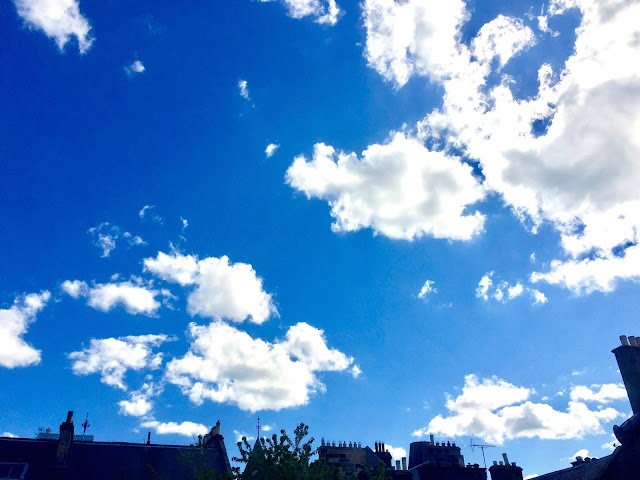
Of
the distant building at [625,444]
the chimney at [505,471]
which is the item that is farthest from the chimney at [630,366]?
the chimney at [505,471]

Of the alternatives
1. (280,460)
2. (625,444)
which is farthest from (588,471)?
(280,460)

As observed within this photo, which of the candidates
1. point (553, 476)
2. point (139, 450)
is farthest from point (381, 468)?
point (139, 450)

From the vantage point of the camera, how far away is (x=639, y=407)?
2812cm

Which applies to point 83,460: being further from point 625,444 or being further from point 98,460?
point 625,444

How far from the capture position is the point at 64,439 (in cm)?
3656

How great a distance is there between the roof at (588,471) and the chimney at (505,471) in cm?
203

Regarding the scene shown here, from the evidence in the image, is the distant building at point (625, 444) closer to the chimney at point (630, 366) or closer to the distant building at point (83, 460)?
the chimney at point (630, 366)

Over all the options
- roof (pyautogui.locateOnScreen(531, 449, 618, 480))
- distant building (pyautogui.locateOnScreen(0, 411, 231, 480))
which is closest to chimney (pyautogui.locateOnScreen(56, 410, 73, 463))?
distant building (pyautogui.locateOnScreen(0, 411, 231, 480))

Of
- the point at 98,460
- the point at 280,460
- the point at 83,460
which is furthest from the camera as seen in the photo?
the point at 98,460

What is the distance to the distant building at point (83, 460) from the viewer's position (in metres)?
34.8

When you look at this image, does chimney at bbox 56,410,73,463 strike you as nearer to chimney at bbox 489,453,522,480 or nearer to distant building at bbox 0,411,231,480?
distant building at bbox 0,411,231,480

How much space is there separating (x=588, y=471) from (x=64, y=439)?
3378cm

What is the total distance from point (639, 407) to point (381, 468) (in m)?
16.2

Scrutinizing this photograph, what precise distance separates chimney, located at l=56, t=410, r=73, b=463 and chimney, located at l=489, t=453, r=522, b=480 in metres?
28.7
